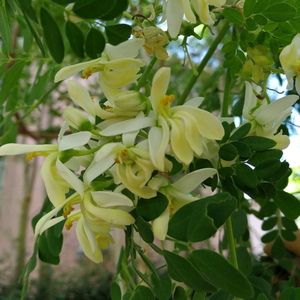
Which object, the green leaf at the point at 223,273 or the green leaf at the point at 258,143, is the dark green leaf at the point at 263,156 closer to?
the green leaf at the point at 258,143

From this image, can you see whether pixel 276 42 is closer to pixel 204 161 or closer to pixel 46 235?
pixel 204 161

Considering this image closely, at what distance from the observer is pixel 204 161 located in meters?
0.35

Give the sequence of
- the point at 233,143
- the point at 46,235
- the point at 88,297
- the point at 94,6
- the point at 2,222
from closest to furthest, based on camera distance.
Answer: the point at 94,6 → the point at 233,143 → the point at 46,235 → the point at 88,297 → the point at 2,222

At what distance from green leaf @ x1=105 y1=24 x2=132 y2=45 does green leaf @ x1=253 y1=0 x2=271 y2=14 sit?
0.13m

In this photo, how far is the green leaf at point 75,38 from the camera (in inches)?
10.5

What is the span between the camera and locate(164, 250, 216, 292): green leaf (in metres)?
0.26

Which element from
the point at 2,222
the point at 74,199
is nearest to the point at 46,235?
the point at 74,199

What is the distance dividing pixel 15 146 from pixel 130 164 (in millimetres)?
94

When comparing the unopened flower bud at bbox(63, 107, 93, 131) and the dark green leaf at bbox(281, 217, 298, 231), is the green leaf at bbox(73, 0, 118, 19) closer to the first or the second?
the unopened flower bud at bbox(63, 107, 93, 131)

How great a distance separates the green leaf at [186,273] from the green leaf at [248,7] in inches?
8.4

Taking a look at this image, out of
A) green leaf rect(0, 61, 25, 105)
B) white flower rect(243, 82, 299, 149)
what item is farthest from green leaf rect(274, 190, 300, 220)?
green leaf rect(0, 61, 25, 105)

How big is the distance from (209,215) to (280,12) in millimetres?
178

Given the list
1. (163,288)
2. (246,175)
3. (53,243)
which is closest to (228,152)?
(246,175)

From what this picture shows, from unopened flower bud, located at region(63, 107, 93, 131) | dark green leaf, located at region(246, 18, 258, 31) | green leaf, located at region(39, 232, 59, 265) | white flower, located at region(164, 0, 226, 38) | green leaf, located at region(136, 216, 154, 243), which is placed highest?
white flower, located at region(164, 0, 226, 38)
